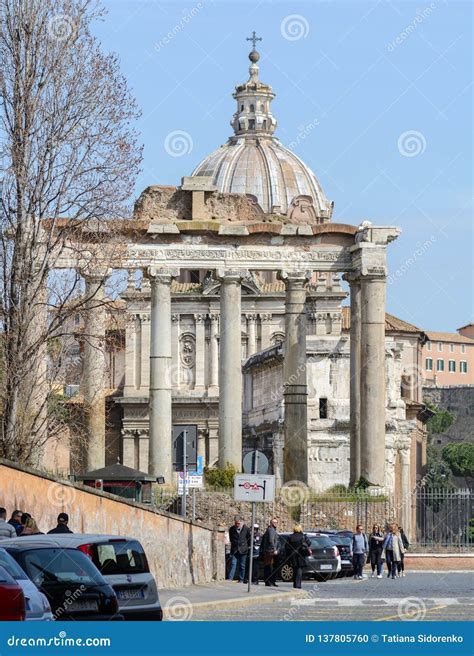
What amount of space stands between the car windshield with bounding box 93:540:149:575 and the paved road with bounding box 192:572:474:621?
3101mm

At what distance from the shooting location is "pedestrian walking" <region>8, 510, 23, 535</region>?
27553 millimetres

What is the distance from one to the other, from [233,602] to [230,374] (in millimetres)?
25157

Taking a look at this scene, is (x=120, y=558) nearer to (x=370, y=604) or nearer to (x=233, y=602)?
(x=233, y=602)

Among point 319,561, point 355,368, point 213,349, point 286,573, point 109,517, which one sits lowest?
point 286,573

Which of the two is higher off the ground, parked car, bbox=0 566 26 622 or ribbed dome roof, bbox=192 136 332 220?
ribbed dome roof, bbox=192 136 332 220

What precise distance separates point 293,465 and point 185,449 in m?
17.7

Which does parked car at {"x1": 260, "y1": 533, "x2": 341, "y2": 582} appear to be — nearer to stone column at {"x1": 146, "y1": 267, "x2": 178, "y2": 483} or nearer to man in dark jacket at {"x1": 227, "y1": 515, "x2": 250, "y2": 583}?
man in dark jacket at {"x1": 227, "y1": 515, "x2": 250, "y2": 583}

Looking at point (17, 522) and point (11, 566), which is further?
point (17, 522)

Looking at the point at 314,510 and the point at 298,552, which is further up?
the point at 314,510

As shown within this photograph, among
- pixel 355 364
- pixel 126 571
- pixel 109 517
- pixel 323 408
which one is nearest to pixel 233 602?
pixel 109 517

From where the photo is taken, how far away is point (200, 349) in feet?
375

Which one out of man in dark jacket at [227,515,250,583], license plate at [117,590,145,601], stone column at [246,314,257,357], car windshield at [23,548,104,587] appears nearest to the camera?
car windshield at [23,548,104,587]

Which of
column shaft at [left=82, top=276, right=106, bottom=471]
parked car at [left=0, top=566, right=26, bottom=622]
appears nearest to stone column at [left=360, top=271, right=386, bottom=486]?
column shaft at [left=82, top=276, right=106, bottom=471]
